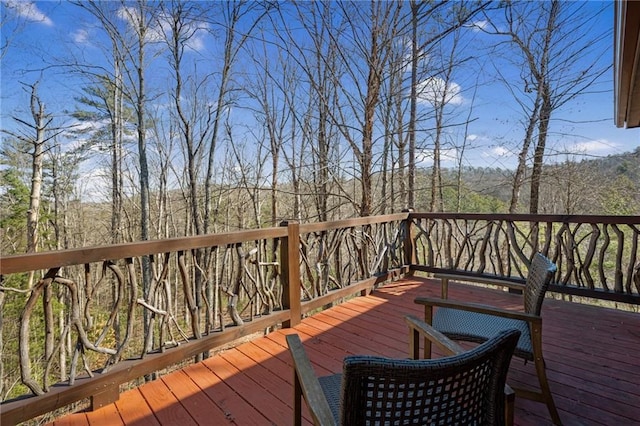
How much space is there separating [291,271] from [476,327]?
1.54 meters

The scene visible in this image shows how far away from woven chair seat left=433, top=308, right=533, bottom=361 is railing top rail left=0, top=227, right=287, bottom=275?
1.48 meters

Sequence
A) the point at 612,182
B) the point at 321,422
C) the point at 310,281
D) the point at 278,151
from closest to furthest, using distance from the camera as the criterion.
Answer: the point at 321,422, the point at 310,281, the point at 612,182, the point at 278,151

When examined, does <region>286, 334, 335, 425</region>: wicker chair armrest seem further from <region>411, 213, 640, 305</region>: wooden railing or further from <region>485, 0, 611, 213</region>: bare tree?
<region>485, 0, 611, 213</region>: bare tree

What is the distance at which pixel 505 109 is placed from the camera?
7750 mm

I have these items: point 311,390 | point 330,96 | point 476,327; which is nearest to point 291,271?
point 476,327

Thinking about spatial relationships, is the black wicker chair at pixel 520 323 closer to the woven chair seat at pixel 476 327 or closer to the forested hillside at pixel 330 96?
the woven chair seat at pixel 476 327

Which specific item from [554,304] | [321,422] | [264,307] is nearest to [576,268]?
[554,304]

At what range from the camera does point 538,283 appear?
180 cm

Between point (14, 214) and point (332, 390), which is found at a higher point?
point (14, 214)

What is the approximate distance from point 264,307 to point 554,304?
3.20 metres

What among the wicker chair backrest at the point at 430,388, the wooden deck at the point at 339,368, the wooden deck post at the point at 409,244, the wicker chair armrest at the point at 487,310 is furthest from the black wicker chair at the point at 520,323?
the wooden deck post at the point at 409,244

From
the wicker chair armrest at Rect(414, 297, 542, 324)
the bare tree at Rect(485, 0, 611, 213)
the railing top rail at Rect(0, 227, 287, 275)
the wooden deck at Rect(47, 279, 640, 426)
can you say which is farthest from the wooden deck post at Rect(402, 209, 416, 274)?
the bare tree at Rect(485, 0, 611, 213)

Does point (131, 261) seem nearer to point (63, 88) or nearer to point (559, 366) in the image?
point (559, 366)

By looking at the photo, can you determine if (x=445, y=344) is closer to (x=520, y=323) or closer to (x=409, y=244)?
(x=520, y=323)
